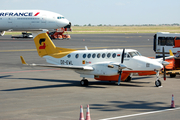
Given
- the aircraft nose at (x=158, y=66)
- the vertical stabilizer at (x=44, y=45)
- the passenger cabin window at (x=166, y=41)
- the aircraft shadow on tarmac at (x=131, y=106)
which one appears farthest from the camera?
the passenger cabin window at (x=166, y=41)

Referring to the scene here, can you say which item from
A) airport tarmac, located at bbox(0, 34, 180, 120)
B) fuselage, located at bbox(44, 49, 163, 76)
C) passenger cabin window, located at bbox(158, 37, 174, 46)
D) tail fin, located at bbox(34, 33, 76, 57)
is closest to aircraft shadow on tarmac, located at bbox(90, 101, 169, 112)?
airport tarmac, located at bbox(0, 34, 180, 120)

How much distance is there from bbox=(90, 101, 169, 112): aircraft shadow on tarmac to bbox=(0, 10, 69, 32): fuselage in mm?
64069

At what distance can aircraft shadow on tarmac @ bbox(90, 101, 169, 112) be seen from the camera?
14938 millimetres

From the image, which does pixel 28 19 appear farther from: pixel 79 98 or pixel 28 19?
pixel 79 98

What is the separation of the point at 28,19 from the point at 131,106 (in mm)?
65707

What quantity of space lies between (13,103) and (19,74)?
1316 cm

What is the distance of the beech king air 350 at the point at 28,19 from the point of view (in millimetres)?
77750

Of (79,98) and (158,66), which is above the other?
(158,66)

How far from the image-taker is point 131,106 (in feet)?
51.0

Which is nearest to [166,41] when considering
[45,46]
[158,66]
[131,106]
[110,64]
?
[158,66]

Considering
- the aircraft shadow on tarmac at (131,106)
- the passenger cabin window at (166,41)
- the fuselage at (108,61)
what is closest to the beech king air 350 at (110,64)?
the fuselage at (108,61)

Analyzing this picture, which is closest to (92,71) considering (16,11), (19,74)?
(19,74)

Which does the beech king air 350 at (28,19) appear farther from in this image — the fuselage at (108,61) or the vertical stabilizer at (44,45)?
the fuselage at (108,61)

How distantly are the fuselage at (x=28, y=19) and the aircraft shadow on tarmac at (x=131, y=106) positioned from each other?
64.1m
